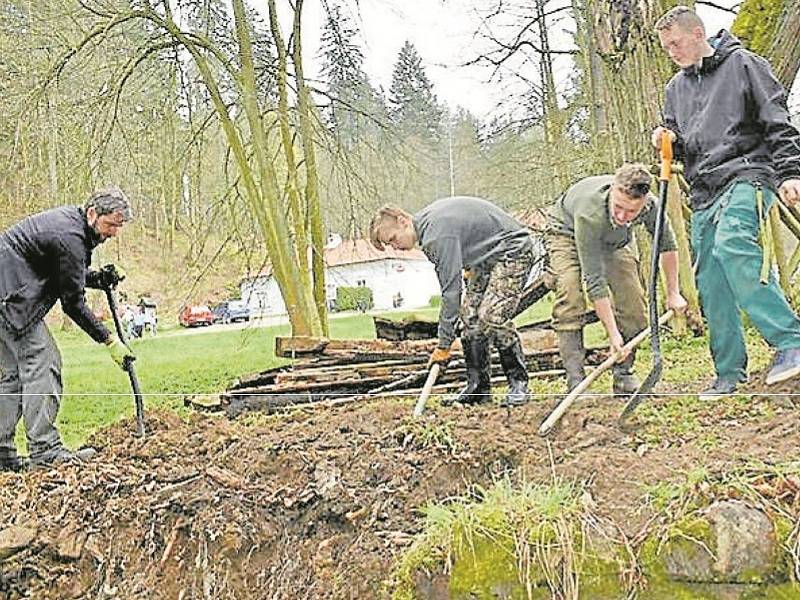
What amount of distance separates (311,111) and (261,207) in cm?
127

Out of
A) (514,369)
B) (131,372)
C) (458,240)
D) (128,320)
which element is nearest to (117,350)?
(131,372)

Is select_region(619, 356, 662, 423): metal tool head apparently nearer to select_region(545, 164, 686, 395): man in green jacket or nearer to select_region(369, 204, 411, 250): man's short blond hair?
select_region(545, 164, 686, 395): man in green jacket

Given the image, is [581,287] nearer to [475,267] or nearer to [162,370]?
[475,267]

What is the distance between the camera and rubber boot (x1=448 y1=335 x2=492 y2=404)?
514 cm

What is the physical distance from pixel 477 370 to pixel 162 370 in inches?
319

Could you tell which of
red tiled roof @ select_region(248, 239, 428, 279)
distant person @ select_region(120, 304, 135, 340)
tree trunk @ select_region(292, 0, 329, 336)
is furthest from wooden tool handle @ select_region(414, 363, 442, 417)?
distant person @ select_region(120, 304, 135, 340)

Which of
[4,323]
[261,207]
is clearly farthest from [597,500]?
[261,207]

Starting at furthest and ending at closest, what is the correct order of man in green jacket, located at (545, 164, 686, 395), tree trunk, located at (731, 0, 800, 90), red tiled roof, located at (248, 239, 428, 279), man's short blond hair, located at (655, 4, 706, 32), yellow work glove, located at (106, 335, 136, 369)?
red tiled roof, located at (248, 239, 428, 279)
tree trunk, located at (731, 0, 800, 90)
yellow work glove, located at (106, 335, 136, 369)
man in green jacket, located at (545, 164, 686, 395)
man's short blond hair, located at (655, 4, 706, 32)

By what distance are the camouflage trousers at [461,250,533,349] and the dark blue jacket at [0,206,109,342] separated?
2.09 m

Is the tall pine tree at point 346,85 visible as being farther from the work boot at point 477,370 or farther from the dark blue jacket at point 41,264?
the dark blue jacket at point 41,264

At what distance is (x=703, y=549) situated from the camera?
232 centimetres

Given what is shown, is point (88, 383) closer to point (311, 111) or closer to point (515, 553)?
point (311, 111)

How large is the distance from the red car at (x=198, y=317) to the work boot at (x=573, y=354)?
24.5 meters

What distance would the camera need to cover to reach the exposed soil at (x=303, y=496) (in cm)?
311
